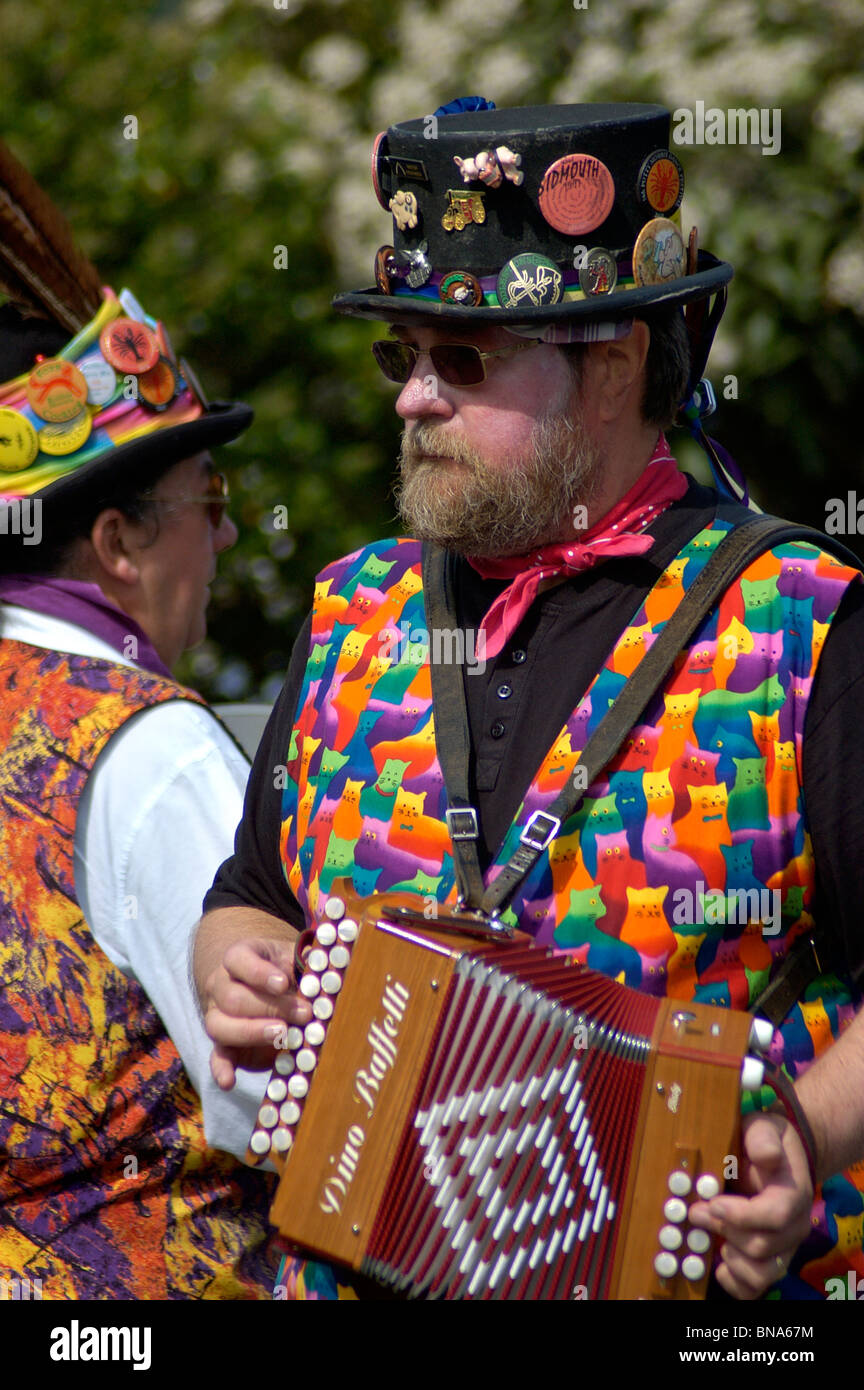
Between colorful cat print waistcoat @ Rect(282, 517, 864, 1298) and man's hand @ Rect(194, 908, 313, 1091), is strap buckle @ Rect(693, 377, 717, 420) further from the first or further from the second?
man's hand @ Rect(194, 908, 313, 1091)

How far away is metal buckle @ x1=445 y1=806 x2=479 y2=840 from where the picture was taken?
202 cm

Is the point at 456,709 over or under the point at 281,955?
over

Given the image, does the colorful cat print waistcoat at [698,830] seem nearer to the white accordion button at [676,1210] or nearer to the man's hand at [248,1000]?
the man's hand at [248,1000]

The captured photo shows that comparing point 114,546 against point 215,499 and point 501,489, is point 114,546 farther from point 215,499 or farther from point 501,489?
point 501,489

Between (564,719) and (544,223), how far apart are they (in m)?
0.68

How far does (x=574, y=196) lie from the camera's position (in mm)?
2133

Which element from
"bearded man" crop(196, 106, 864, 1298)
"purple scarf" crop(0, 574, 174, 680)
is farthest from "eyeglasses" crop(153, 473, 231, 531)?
"bearded man" crop(196, 106, 864, 1298)

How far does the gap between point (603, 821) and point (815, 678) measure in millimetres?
321

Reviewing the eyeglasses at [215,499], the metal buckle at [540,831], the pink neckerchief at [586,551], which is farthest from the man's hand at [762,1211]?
the eyeglasses at [215,499]

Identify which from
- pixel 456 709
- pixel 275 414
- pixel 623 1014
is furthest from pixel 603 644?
pixel 275 414
